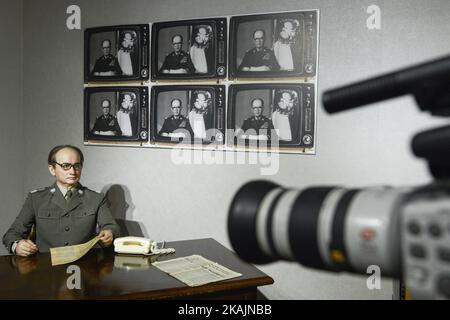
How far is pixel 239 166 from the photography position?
279 centimetres

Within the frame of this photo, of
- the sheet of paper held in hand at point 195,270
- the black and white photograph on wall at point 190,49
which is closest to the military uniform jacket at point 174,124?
the black and white photograph on wall at point 190,49

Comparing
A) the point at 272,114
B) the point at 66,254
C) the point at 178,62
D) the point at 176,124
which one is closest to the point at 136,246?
the point at 66,254

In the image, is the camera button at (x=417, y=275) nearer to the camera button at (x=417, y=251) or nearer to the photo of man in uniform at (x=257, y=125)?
the camera button at (x=417, y=251)

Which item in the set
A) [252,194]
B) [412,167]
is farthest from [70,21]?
[252,194]

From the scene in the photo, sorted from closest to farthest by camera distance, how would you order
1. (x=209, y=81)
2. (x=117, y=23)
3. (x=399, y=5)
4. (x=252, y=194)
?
1. (x=252, y=194)
2. (x=399, y=5)
3. (x=209, y=81)
4. (x=117, y=23)

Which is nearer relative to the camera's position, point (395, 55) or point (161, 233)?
point (395, 55)

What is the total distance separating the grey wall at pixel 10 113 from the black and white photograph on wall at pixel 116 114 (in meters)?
0.58

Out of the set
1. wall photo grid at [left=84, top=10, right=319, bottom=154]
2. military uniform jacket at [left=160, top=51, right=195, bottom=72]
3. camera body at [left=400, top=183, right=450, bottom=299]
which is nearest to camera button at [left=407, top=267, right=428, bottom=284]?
camera body at [left=400, top=183, right=450, bottom=299]

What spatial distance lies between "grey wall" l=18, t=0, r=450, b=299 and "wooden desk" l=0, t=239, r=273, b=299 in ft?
2.21

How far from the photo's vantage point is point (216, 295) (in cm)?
189

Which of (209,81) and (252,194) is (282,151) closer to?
(209,81)

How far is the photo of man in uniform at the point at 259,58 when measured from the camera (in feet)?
8.83

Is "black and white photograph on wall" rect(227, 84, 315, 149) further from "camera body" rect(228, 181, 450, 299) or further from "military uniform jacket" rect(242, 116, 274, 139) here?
"camera body" rect(228, 181, 450, 299)
